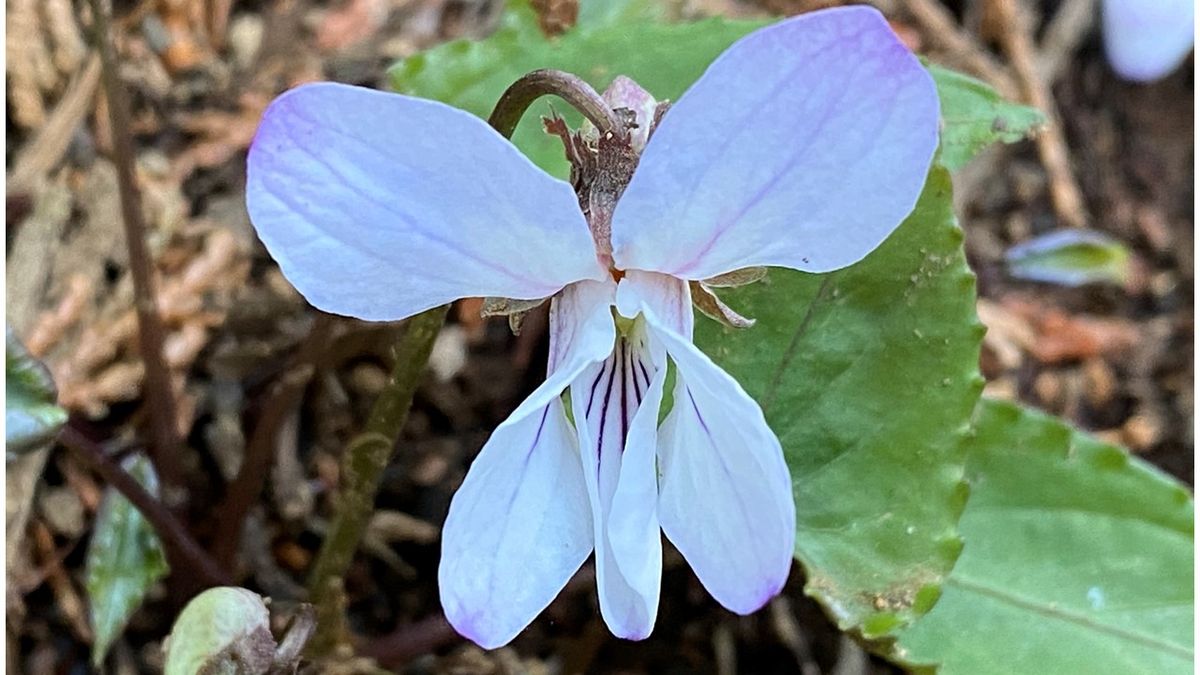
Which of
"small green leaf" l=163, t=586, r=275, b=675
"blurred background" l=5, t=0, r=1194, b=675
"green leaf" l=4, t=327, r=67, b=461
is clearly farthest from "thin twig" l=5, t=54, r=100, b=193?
"small green leaf" l=163, t=586, r=275, b=675

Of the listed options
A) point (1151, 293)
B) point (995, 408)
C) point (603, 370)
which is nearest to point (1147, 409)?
point (1151, 293)

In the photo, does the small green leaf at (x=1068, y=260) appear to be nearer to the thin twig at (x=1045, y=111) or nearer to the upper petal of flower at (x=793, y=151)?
the thin twig at (x=1045, y=111)

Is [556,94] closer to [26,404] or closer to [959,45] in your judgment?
[26,404]

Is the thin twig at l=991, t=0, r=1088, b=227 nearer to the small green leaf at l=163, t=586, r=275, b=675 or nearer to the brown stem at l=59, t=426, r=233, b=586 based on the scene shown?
the brown stem at l=59, t=426, r=233, b=586

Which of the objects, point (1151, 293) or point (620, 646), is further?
point (1151, 293)

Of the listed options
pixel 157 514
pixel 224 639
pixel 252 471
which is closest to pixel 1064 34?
pixel 252 471

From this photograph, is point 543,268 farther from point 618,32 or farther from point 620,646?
point 620,646
